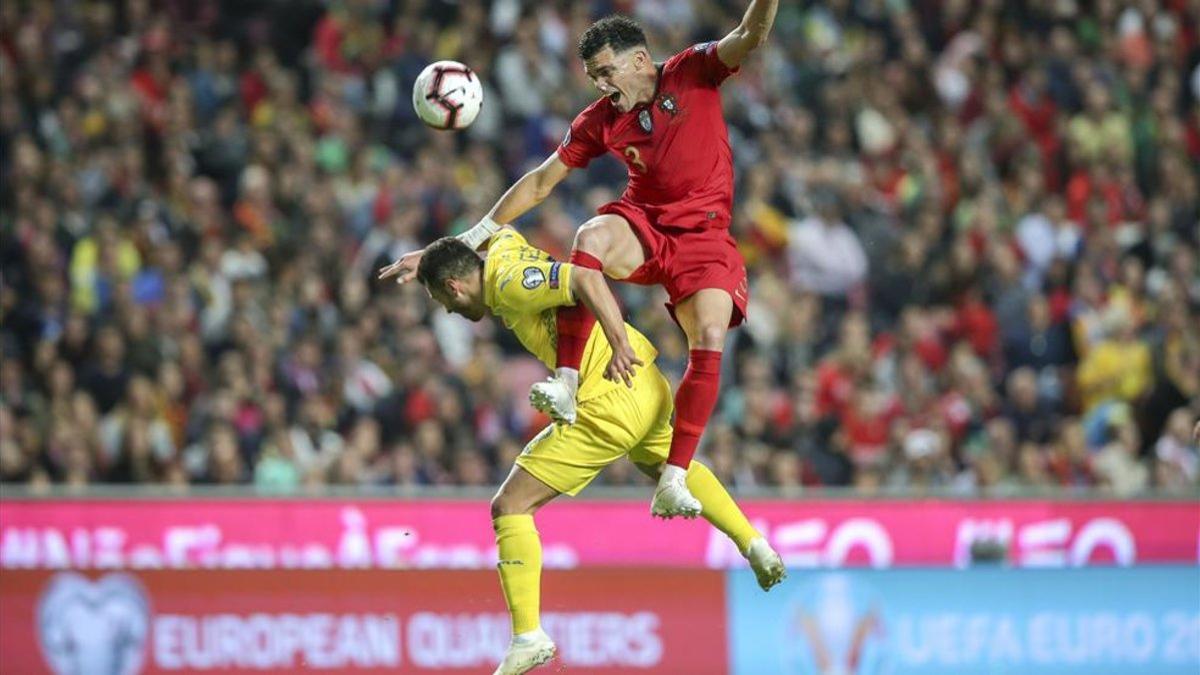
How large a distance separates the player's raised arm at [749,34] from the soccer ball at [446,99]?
3.55ft

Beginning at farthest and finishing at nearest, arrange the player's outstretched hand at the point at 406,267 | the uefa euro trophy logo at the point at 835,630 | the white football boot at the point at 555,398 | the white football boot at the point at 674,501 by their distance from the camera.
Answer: the uefa euro trophy logo at the point at 835,630
the player's outstretched hand at the point at 406,267
the white football boot at the point at 674,501
the white football boot at the point at 555,398

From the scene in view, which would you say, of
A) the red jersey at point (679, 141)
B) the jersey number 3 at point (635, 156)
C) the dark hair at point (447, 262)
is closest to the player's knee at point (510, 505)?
the dark hair at point (447, 262)

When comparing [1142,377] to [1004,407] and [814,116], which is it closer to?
[1004,407]

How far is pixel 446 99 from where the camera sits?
8.51 m

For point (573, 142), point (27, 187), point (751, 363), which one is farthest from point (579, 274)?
point (27, 187)

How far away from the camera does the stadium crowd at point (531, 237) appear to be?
43.0ft

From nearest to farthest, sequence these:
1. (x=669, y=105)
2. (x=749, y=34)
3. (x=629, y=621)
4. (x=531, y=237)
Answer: (x=749, y=34)
(x=669, y=105)
(x=629, y=621)
(x=531, y=237)

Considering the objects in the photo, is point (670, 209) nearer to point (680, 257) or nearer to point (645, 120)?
point (680, 257)

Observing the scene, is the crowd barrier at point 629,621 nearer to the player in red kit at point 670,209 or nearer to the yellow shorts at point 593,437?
the yellow shorts at point 593,437

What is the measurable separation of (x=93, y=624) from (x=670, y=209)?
12.4 ft

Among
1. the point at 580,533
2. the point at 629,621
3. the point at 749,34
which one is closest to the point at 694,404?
the point at 749,34

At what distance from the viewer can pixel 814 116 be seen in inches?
662

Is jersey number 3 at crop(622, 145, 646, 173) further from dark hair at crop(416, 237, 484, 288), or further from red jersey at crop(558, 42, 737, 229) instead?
dark hair at crop(416, 237, 484, 288)

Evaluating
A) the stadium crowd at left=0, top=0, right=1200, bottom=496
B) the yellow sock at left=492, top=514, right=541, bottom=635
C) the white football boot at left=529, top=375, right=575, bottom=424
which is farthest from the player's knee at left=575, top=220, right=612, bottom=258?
the stadium crowd at left=0, top=0, right=1200, bottom=496
